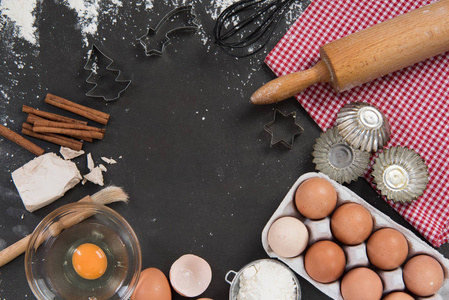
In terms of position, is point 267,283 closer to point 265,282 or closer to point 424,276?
point 265,282

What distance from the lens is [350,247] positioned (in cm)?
111

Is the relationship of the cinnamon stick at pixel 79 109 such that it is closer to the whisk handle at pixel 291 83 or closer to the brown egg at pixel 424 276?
the whisk handle at pixel 291 83

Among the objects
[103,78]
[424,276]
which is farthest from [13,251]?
[424,276]

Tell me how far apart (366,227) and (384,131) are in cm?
27

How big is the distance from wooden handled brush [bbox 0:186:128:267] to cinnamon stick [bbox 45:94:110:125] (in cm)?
19

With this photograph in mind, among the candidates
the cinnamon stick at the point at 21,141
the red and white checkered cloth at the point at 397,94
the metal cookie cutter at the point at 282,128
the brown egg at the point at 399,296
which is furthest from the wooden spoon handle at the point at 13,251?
the brown egg at the point at 399,296

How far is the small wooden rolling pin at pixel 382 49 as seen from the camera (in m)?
1.13

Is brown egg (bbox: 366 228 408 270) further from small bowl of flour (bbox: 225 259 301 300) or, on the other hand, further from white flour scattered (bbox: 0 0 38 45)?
white flour scattered (bbox: 0 0 38 45)

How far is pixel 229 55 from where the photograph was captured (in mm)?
1290

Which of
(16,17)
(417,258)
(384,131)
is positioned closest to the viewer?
(417,258)

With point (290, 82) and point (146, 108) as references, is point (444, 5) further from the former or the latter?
point (146, 108)

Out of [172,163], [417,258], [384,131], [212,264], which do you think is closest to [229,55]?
[172,163]

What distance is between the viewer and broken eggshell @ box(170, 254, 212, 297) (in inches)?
47.5

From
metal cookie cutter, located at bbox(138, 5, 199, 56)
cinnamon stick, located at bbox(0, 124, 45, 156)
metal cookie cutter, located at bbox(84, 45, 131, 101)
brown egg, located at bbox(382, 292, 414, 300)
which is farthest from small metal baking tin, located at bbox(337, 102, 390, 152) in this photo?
cinnamon stick, located at bbox(0, 124, 45, 156)
